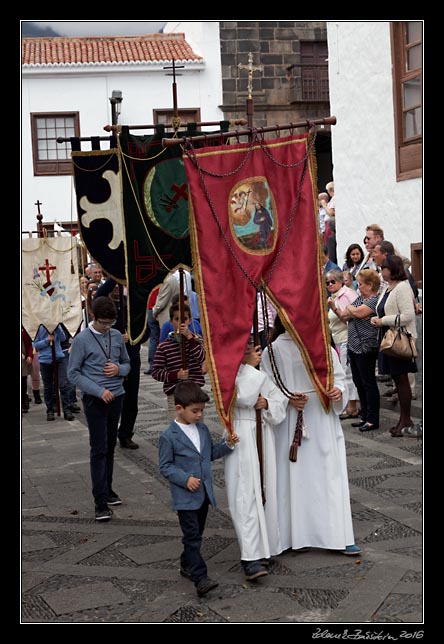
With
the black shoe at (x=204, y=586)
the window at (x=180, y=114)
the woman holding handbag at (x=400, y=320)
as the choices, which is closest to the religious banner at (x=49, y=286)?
the woman holding handbag at (x=400, y=320)

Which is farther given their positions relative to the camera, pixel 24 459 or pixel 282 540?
pixel 24 459

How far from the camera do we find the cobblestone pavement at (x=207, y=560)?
550 centimetres

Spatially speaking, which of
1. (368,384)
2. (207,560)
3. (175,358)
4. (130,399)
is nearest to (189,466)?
(207,560)

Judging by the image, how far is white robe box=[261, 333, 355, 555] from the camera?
6551mm

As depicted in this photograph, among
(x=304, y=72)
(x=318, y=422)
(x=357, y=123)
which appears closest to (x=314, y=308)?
(x=318, y=422)

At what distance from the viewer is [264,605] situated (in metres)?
5.55

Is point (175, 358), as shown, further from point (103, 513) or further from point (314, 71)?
point (314, 71)

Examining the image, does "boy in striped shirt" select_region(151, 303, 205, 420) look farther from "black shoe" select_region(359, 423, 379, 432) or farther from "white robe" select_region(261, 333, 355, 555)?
"black shoe" select_region(359, 423, 379, 432)

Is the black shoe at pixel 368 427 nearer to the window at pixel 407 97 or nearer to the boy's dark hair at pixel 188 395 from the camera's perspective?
the boy's dark hair at pixel 188 395

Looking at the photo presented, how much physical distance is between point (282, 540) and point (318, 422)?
0.83 meters

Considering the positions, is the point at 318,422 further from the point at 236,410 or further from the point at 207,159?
the point at 207,159

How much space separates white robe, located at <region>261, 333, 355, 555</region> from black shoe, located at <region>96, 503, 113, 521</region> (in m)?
1.69

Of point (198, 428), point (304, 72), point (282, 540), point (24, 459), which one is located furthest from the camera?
point (304, 72)

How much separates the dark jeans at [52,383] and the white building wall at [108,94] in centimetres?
1692
